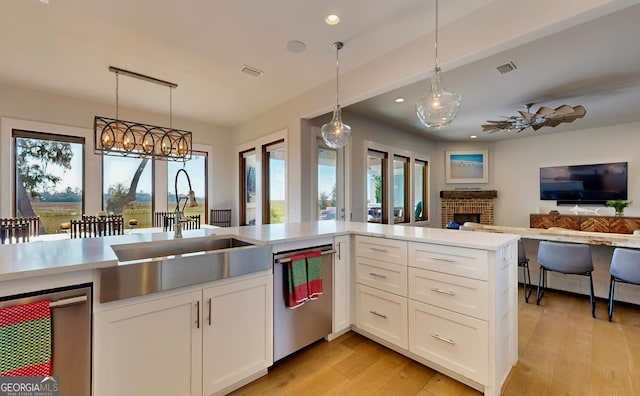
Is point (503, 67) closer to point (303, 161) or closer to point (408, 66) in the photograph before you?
point (408, 66)

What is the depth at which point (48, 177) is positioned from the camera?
4023mm

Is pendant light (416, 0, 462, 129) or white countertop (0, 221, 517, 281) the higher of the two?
pendant light (416, 0, 462, 129)

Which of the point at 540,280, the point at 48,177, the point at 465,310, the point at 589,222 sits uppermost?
the point at 48,177

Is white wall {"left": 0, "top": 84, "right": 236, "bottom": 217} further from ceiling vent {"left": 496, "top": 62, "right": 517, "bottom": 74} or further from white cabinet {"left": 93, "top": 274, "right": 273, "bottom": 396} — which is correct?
ceiling vent {"left": 496, "top": 62, "right": 517, "bottom": 74}

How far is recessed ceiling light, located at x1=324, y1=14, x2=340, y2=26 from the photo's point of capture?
7.41 feet

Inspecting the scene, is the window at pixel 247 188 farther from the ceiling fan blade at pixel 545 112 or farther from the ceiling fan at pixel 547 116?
the ceiling fan blade at pixel 545 112

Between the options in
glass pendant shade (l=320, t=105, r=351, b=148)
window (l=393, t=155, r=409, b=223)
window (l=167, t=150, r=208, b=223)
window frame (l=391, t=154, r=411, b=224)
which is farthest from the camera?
window frame (l=391, t=154, r=411, b=224)

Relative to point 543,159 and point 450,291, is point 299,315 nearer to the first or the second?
point 450,291

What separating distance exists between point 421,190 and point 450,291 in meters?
5.35

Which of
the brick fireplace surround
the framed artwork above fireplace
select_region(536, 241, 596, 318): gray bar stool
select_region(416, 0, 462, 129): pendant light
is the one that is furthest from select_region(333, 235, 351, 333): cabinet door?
the framed artwork above fireplace

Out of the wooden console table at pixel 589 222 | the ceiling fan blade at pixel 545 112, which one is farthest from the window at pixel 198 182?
the wooden console table at pixel 589 222

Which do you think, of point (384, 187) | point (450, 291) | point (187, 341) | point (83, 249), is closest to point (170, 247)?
point (83, 249)

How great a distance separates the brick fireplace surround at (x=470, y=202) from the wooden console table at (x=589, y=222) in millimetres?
906

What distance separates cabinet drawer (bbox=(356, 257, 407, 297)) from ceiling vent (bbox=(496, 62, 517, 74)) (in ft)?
8.71
